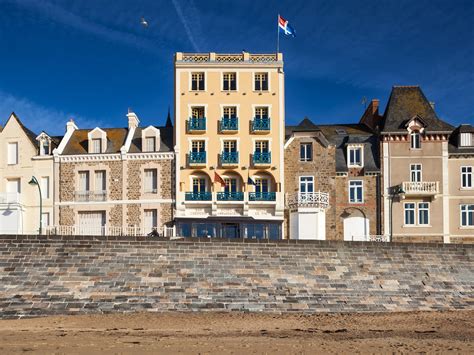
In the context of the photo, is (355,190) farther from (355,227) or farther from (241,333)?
(241,333)

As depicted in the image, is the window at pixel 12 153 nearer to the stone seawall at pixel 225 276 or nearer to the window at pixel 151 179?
the window at pixel 151 179

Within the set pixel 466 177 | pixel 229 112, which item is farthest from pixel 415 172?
pixel 229 112

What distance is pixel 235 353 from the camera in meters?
14.4

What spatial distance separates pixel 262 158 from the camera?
32781 millimetres

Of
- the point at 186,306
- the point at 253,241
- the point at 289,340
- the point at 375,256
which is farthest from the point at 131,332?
the point at 375,256

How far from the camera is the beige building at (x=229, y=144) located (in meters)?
32.4

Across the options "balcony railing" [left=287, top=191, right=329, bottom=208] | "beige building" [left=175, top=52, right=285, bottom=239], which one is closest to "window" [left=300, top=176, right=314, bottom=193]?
"balcony railing" [left=287, top=191, right=329, bottom=208]

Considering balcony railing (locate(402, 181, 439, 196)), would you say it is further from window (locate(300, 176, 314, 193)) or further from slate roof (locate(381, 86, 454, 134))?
window (locate(300, 176, 314, 193))

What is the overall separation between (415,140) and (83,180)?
20579 millimetres

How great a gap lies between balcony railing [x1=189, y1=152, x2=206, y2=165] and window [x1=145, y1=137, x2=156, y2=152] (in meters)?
2.61

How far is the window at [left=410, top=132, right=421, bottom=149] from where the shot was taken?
33781 mm

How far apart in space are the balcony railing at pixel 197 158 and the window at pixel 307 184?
6.10 meters

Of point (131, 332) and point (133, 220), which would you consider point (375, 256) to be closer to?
point (131, 332)

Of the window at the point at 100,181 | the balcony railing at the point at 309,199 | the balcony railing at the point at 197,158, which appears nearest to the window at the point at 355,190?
the balcony railing at the point at 309,199
